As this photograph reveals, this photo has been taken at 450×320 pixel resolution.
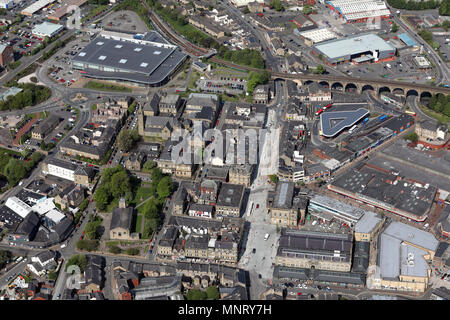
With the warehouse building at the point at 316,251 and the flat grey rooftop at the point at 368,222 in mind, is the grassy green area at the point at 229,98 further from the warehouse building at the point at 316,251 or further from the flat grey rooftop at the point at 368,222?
the warehouse building at the point at 316,251

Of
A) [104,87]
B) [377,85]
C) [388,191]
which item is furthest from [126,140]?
[377,85]

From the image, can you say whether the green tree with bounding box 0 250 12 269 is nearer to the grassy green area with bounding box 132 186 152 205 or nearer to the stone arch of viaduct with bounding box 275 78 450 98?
the grassy green area with bounding box 132 186 152 205

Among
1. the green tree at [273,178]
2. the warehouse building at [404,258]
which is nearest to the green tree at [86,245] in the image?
the green tree at [273,178]

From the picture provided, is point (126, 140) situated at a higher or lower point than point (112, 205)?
higher

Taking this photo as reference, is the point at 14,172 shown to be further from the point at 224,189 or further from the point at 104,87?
the point at 224,189
